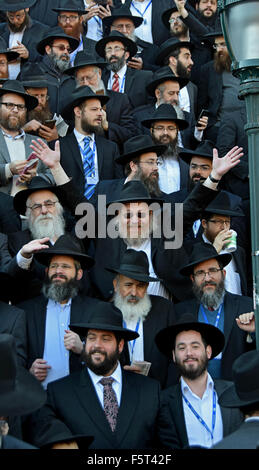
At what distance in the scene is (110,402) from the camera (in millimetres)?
9055

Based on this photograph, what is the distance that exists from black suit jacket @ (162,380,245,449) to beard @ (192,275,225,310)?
4.50 ft

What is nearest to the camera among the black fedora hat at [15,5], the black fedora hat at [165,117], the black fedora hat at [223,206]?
the black fedora hat at [223,206]

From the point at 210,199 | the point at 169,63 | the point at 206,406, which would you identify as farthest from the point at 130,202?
the point at 169,63

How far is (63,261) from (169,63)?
5944 mm

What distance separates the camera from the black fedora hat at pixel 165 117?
13.2 metres

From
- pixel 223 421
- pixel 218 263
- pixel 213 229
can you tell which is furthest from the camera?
pixel 213 229

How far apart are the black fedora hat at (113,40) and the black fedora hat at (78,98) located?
213 centimetres

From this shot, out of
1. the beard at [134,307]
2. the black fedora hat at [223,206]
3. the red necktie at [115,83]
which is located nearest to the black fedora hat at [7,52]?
the red necktie at [115,83]

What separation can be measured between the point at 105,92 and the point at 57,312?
14.7ft

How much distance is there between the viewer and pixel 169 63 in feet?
52.0

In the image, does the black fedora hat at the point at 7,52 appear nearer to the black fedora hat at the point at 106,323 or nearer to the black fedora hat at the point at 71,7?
the black fedora hat at the point at 71,7

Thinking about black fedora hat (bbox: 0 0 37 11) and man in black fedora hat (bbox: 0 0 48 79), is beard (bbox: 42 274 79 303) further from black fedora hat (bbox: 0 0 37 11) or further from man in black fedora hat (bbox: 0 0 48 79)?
black fedora hat (bbox: 0 0 37 11)

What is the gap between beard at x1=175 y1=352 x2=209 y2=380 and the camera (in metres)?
9.27

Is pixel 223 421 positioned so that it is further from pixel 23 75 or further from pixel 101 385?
pixel 23 75
